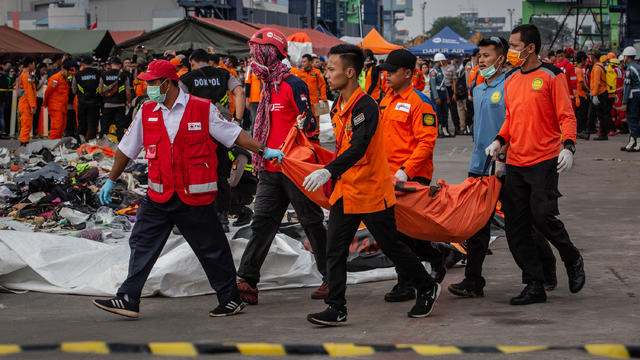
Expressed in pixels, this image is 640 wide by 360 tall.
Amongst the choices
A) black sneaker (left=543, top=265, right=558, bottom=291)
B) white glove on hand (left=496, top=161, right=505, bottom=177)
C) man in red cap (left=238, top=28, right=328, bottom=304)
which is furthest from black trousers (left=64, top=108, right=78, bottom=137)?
black sneaker (left=543, top=265, right=558, bottom=291)

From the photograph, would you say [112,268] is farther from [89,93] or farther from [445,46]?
[445,46]

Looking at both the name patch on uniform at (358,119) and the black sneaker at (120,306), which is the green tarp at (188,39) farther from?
the name patch on uniform at (358,119)

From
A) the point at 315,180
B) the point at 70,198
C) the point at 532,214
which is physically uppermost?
the point at 315,180

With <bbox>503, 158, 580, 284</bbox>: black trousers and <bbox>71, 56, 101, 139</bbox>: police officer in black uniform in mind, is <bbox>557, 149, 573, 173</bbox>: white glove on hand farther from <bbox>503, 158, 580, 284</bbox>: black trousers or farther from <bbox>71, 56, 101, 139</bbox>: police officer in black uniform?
<bbox>71, 56, 101, 139</bbox>: police officer in black uniform

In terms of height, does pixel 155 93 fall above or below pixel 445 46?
below

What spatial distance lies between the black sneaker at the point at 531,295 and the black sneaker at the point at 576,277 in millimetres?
279

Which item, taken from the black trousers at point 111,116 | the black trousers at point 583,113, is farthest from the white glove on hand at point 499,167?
the black trousers at point 583,113

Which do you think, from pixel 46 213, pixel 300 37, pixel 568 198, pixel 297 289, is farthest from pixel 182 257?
pixel 300 37

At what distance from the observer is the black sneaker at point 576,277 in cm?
659

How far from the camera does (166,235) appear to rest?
634 centimetres

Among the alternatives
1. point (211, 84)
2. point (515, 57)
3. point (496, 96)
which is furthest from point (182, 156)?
point (211, 84)

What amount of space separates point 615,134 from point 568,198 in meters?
12.3

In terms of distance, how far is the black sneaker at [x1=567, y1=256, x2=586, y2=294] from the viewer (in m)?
6.59

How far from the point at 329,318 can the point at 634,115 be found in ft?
47.2
